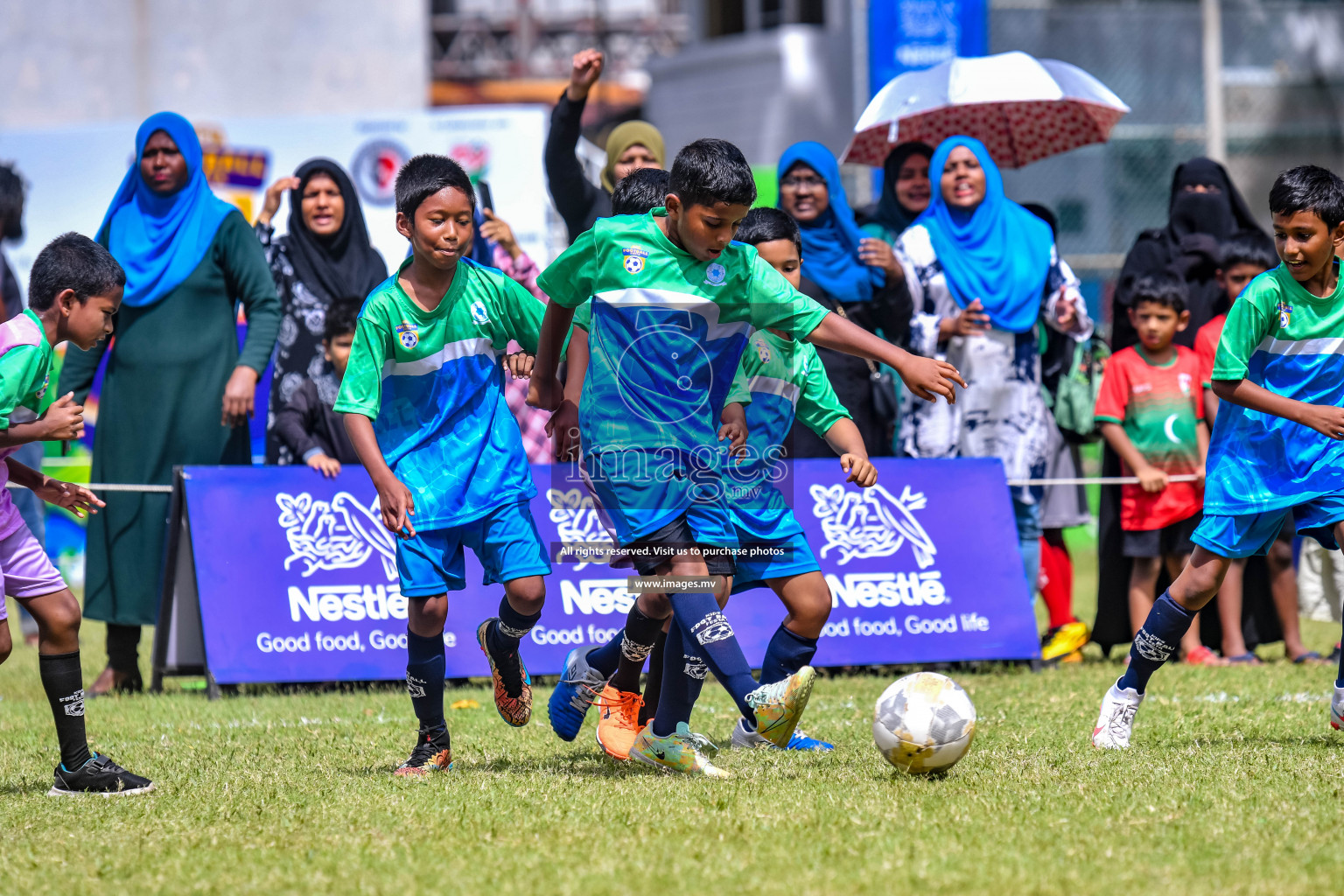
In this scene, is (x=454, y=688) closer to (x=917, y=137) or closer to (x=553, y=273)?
(x=553, y=273)

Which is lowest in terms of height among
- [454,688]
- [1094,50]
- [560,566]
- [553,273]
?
[454,688]

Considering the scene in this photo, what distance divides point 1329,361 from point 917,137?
442cm

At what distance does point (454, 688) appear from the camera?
7742 millimetres

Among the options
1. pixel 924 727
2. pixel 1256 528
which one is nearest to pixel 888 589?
pixel 1256 528

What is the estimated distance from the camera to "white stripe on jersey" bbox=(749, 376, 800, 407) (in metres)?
5.70

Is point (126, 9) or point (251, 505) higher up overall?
point (126, 9)

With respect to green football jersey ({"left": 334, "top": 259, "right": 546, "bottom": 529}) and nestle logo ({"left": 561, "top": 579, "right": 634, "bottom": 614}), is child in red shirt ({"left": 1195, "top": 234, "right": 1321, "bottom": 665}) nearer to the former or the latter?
nestle logo ({"left": 561, "top": 579, "right": 634, "bottom": 614})

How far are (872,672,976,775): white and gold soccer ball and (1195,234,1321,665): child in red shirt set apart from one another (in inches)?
160

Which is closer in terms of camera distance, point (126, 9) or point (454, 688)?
point (454, 688)

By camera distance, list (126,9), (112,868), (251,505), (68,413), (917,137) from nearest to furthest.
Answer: (112,868) < (68,413) < (251,505) < (917,137) < (126,9)

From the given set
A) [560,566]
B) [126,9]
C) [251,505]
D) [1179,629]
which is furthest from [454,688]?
[126,9]

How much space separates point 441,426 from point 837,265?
3.67 metres

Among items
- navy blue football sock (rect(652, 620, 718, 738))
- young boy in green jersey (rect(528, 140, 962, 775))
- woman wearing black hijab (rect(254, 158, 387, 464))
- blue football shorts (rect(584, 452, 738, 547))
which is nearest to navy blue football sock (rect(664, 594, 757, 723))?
young boy in green jersey (rect(528, 140, 962, 775))

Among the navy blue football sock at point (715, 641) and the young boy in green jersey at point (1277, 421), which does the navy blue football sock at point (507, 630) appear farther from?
the young boy in green jersey at point (1277, 421)
